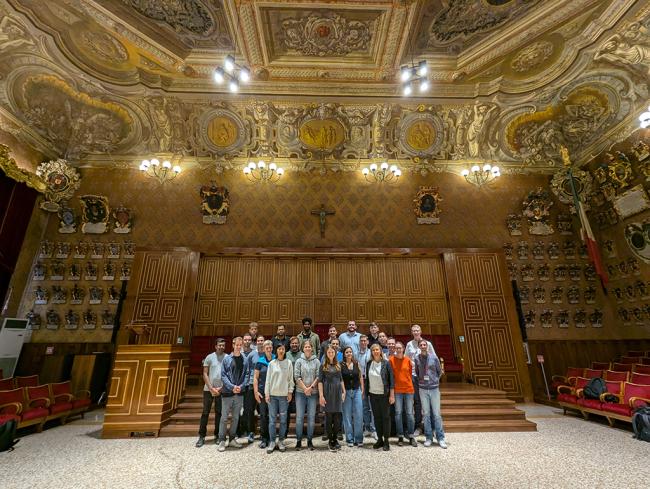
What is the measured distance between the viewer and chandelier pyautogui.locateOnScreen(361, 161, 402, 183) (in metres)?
10.5

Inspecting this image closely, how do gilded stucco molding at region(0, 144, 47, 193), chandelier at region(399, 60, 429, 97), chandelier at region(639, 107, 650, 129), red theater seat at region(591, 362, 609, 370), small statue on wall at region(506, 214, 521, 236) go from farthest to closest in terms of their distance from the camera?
small statue on wall at region(506, 214, 521, 236)
red theater seat at region(591, 362, 609, 370)
gilded stucco molding at region(0, 144, 47, 193)
chandelier at region(639, 107, 650, 129)
chandelier at region(399, 60, 429, 97)

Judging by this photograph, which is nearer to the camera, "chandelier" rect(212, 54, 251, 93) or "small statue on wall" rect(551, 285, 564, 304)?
"chandelier" rect(212, 54, 251, 93)

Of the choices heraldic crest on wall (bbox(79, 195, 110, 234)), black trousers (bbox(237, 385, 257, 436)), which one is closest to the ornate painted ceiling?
heraldic crest on wall (bbox(79, 195, 110, 234))

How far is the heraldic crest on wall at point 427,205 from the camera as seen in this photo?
1009 cm

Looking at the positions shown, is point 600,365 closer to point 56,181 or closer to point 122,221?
point 122,221

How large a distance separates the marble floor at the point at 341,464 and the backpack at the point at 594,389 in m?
1.08

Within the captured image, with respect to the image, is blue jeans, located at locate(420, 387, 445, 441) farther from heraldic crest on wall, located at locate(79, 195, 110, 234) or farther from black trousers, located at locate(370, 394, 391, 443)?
heraldic crest on wall, located at locate(79, 195, 110, 234)

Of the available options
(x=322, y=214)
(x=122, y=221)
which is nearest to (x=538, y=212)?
(x=322, y=214)

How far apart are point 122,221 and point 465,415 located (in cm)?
1085

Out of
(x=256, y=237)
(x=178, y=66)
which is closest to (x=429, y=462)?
(x=256, y=237)

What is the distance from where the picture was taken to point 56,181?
9.40 meters

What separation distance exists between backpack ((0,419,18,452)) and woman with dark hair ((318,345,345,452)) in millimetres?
4838

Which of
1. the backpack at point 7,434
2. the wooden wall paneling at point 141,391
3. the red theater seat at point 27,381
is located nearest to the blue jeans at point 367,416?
the wooden wall paneling at point 141,391

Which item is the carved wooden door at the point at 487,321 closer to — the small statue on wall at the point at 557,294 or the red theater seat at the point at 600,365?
the small statue on wall at the point at 557,294
